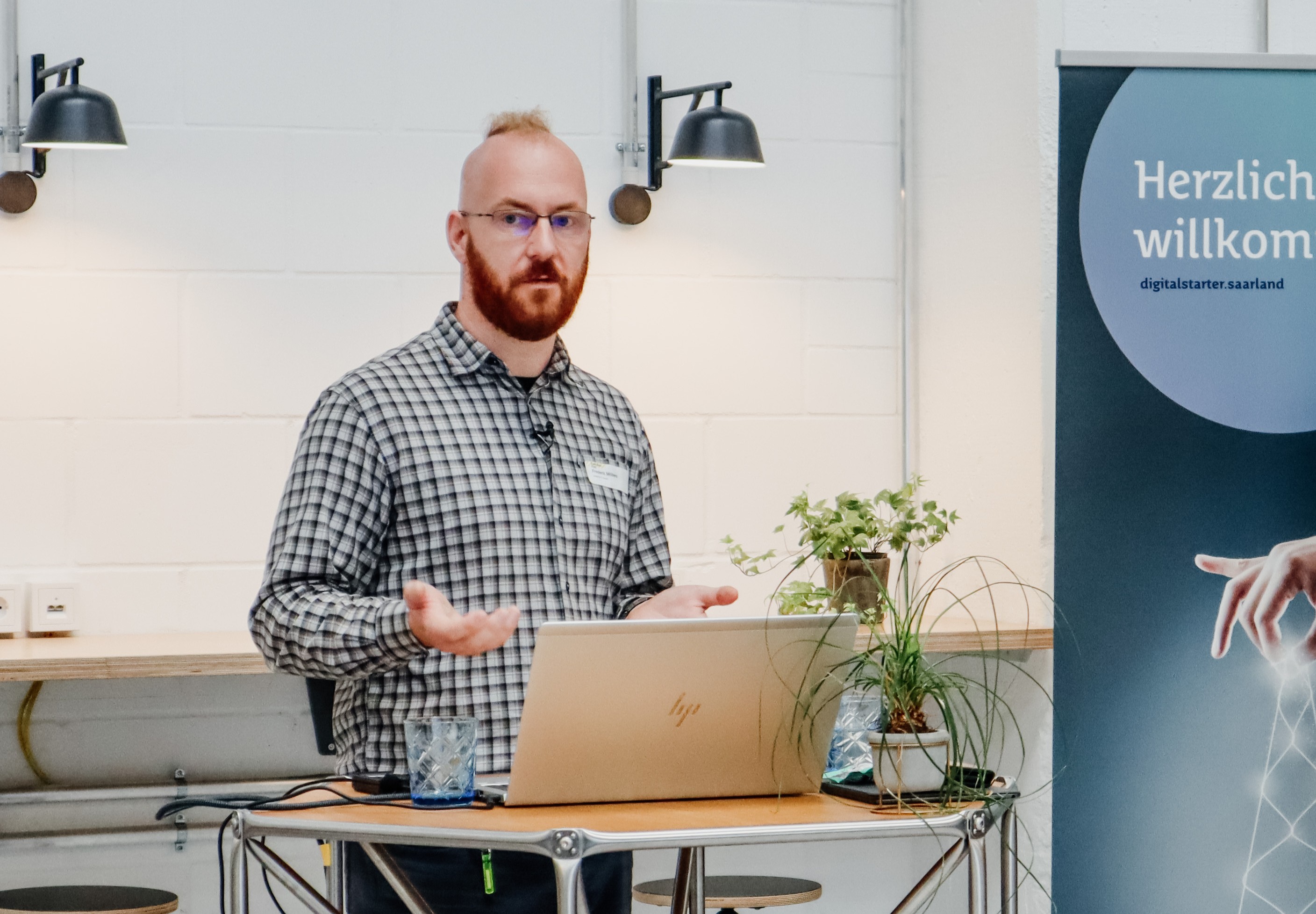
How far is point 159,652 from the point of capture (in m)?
2.73

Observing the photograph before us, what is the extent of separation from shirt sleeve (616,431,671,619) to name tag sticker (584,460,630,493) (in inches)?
2.1

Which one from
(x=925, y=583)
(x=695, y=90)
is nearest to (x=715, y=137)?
(x=695, y=90)

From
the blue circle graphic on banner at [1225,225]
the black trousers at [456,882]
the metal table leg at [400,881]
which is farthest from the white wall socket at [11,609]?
the blue circle graphic on banner at [1225,225]

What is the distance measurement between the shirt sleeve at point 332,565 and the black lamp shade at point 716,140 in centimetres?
136

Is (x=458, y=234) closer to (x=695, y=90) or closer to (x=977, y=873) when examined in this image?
(x=977, y=873)

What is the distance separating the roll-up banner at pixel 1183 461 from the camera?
2.82m

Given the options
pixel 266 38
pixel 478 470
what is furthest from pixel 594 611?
pixel 266 38

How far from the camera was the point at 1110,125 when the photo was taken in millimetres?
2830

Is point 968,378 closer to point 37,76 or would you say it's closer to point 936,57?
point 936,57

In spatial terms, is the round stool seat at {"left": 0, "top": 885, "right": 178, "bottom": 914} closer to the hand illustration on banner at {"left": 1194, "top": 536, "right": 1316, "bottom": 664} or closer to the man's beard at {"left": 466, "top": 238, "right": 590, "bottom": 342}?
the man's beard at {"left": 466, "top": 238, "right": 590, "bottom": 342}

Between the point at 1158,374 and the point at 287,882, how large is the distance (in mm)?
1917

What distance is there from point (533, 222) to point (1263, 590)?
163 centimetres

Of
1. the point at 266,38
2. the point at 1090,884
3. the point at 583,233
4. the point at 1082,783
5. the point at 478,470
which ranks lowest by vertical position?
the point at 1090,884

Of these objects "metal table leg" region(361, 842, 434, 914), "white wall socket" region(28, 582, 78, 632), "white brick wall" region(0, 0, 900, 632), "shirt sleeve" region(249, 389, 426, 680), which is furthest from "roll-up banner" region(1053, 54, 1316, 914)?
"white wall socket" region(28, 582, 78, 632)
